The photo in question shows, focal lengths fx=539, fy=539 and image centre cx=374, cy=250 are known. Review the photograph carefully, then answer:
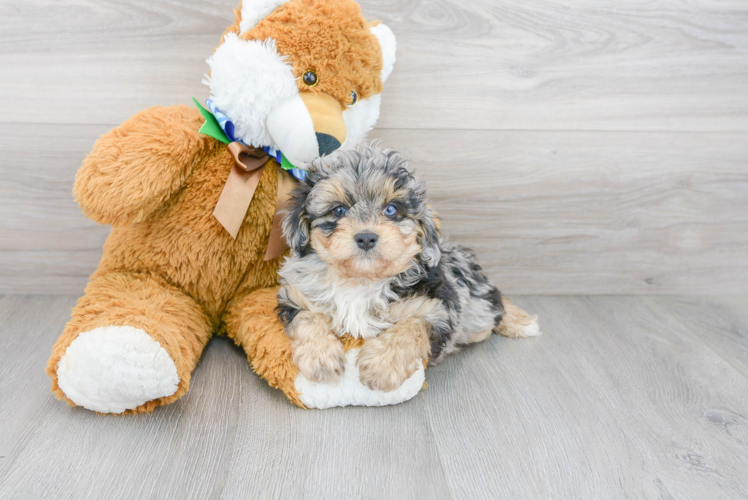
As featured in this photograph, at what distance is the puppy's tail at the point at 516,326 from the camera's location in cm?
203

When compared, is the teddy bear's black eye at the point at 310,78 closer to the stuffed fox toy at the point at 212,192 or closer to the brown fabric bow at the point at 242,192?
the stuffed fox toy at the point at 212,192

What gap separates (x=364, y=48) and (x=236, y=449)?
1.16 meters

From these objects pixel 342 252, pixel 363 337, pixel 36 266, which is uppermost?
pixel 342 252

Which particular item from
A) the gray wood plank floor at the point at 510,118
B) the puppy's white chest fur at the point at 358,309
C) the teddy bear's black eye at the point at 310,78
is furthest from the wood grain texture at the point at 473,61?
the puppy's white chest fur at the point at 358,309

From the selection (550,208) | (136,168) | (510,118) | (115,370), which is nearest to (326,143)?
(136,168)

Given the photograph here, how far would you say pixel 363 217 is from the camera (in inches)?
54.8

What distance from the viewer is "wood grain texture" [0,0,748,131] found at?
1.92 meters

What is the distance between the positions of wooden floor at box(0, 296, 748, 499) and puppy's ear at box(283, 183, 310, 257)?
18.5 inches

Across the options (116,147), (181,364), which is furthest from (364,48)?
(181,364)

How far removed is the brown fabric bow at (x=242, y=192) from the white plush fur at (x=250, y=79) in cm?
11

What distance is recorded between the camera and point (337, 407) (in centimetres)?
153

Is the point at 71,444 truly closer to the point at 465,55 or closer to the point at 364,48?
the point at 364,48

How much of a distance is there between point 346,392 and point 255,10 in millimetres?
1111

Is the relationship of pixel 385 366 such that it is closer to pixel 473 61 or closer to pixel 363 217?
pixel 363 217
